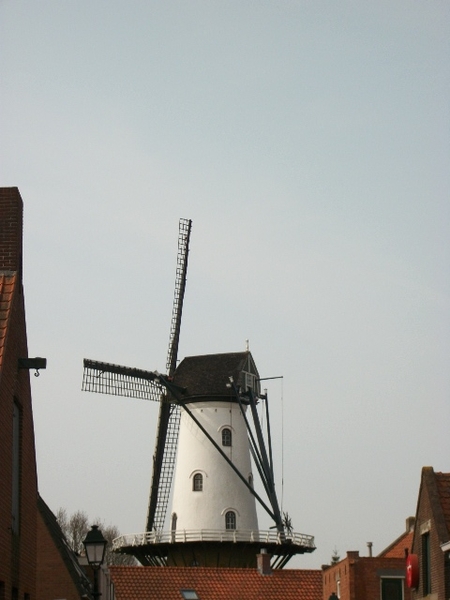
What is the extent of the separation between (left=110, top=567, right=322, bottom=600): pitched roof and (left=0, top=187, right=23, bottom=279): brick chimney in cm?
2983

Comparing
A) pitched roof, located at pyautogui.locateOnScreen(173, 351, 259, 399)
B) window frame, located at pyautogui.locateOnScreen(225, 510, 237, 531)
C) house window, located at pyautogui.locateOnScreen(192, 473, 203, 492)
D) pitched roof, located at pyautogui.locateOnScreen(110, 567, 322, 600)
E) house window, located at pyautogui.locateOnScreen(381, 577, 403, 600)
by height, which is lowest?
house window, located at pyautogui.locateOnScreen(381, 577, 403, 600)

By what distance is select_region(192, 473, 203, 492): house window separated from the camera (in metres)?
49.0

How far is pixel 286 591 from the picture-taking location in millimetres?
45156

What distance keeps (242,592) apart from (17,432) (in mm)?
30125

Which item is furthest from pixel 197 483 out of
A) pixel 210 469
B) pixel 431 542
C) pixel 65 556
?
pixel 431 542

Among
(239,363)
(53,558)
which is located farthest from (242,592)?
(53,558)

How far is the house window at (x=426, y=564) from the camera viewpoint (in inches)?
917

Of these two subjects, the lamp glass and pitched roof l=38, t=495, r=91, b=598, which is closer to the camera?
the lamp glass

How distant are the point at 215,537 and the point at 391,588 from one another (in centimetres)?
917

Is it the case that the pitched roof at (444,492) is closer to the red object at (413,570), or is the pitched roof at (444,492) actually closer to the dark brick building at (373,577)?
the red object at (413,570)

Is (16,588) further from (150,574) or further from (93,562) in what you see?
(150,574)

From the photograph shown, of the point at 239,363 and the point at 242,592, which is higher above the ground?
the point at 239,363

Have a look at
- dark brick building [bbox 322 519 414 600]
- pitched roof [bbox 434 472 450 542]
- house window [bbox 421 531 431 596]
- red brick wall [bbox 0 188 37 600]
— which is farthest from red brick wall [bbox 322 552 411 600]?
red brick wall [bbox 0 188 37 600]

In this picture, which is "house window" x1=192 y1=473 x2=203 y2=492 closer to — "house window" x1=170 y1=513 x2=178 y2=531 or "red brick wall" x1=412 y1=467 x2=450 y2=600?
"house window" x1=170 y1=513 x2=178 y2=531
